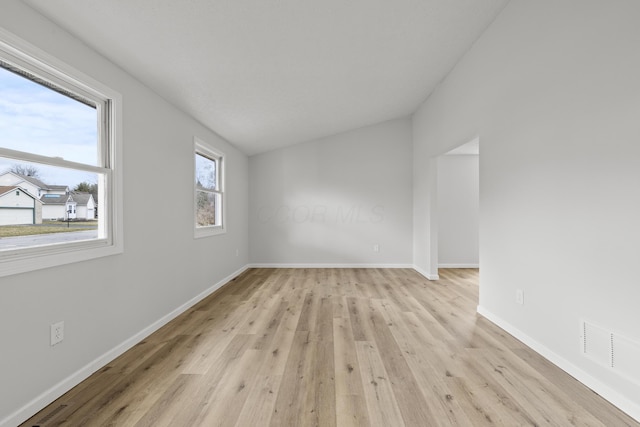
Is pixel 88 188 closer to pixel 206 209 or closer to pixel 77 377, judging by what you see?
pixel 77 377

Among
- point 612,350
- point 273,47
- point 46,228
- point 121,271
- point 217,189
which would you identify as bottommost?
point 612,350

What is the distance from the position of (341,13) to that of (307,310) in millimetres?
2900

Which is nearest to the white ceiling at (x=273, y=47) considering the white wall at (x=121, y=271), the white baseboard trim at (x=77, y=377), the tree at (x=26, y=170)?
the white wall at (x=121, y=271)

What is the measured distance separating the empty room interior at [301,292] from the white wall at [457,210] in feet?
6.59

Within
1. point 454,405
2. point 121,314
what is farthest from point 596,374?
point 121,314

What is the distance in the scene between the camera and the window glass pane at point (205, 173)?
3.96m

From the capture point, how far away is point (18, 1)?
4.99 ft

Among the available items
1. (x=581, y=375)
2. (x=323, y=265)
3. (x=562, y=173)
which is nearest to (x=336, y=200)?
(x=323, y=265)

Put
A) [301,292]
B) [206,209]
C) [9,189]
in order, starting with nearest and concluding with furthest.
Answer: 1. [9,189]
2. [301,292]
3. [206,209]

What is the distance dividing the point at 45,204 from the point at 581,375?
11.9ft

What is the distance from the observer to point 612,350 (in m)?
1.69

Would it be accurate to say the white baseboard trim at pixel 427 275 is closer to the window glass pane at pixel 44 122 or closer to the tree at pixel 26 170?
the window glass pane at pixel 44 122

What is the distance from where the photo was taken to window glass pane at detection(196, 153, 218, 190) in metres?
3.96

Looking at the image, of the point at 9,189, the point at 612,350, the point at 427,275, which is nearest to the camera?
the point at 9,189
